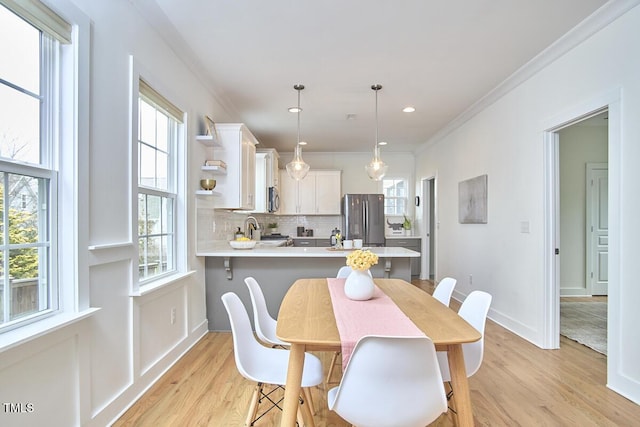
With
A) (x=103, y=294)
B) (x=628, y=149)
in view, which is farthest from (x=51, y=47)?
(x=628, y=149)

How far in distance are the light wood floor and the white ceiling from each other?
2.58 meters

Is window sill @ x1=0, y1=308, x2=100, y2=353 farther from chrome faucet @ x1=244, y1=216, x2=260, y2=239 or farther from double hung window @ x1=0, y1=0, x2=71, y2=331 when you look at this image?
chrome faucet @ x1=244, y1=216, x2=260, y2=239

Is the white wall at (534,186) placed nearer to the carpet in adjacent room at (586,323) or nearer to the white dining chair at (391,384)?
the carpet in adjacent room at (586,323)

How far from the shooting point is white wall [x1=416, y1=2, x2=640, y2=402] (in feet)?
7.48

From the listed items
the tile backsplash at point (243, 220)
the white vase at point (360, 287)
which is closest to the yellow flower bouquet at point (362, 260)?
the white vase at point (360, 287)

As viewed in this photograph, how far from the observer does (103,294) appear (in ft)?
6.43

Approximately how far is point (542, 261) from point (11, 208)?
377 cm

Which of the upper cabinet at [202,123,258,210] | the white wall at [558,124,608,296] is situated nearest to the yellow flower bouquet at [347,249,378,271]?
the upper cabinet at [202,123,258,210]

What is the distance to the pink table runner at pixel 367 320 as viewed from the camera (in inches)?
57.6

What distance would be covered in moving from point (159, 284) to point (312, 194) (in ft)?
14.9

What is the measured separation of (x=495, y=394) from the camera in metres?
2.36

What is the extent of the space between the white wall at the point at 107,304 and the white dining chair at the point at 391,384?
1252 mm

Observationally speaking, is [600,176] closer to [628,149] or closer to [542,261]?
[542,261]

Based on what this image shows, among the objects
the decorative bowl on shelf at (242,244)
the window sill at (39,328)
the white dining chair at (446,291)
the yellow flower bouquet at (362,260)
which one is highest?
the yellow flower bouquet at (362,260)
